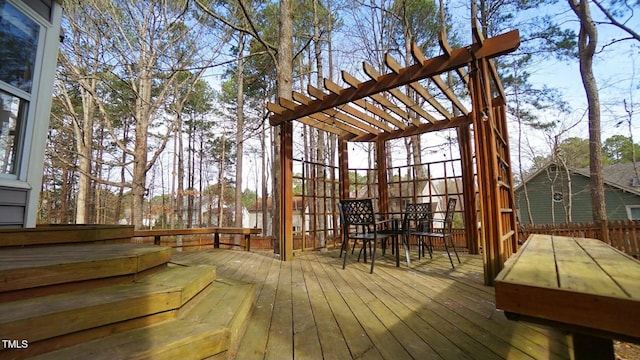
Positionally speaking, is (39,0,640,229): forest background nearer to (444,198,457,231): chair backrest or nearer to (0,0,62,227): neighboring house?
(0,0,62,227): neighboring house

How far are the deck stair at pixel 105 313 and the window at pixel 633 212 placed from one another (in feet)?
48.8

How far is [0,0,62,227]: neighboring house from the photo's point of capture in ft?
6.98

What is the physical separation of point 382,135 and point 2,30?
4.77m

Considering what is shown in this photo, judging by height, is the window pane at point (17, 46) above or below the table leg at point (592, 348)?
above

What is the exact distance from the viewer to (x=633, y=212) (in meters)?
9.86

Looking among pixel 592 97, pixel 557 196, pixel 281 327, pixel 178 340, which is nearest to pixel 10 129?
pixel 178 340

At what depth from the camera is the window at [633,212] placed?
9773 mm

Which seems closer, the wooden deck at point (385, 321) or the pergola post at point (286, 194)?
the wooden deck at point (385, 321)

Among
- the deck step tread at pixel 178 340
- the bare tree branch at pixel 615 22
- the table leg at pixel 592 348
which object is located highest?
the bare tree branch at pixel 615 22

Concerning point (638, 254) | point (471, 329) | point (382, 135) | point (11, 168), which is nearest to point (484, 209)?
point (471, 329)

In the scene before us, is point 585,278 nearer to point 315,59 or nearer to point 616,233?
point 616,233

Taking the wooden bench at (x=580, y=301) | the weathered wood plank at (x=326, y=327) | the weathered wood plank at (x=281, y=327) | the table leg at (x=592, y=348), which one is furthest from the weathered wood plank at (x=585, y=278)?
the weathered wood plank at (x=281, y=327)

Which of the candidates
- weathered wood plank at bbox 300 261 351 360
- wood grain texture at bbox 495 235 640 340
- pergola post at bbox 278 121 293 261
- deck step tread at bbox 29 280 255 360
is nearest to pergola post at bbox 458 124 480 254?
A: pergola post at bbox 278 121 293 261

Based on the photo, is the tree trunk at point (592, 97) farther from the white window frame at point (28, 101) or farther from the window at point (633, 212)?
the white window frame at point (28, 101)
